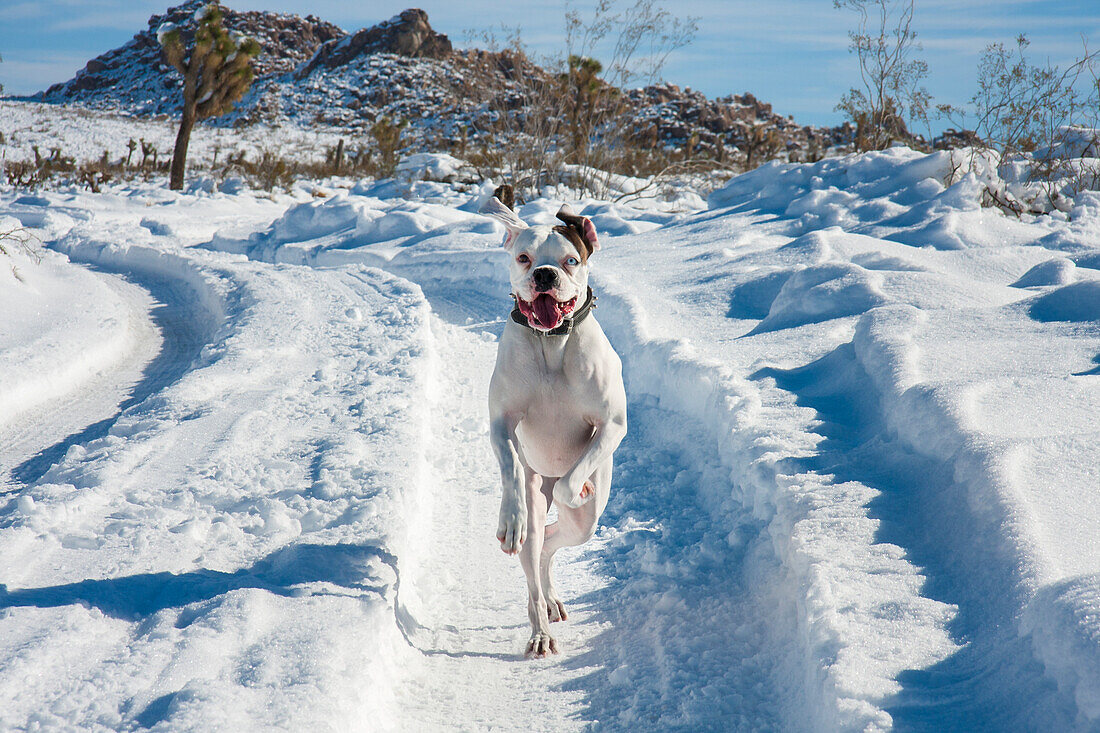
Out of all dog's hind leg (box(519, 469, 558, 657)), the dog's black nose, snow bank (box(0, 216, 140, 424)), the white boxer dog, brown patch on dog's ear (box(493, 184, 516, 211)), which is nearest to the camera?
the dog's black nose

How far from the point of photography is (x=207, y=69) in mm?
24328

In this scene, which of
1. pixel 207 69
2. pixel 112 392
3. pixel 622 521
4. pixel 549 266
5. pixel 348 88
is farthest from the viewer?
pixel 348 88

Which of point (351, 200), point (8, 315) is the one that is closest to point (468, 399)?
point (8, 315)

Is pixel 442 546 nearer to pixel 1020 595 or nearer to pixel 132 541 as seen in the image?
pixel 132 541

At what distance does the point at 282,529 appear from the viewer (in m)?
3.26

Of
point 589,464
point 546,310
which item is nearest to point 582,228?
point 546,310

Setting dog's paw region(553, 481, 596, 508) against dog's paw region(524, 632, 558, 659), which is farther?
dog's paw region(524, 632, 558, 659)

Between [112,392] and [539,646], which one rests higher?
[112,392]

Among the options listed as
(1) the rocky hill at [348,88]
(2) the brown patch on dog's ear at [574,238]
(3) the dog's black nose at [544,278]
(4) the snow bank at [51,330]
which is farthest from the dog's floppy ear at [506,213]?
(1) the rocky hill at [348,88]

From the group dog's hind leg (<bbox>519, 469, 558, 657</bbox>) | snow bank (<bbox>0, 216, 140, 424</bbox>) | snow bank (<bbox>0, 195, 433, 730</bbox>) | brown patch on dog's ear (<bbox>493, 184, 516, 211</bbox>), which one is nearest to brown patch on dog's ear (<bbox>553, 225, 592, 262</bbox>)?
brown patch on dog's ear (<bbox>493, 184, 516, 211</bbox>)

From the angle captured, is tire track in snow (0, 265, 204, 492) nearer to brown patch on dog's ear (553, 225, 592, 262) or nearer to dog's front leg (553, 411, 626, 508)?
dog's front leg (553, 411, 626, 508)

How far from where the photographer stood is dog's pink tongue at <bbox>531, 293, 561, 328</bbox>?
2.44 meters

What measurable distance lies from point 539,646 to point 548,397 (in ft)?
3.29

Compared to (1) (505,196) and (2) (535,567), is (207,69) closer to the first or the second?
(1) (505,196)
